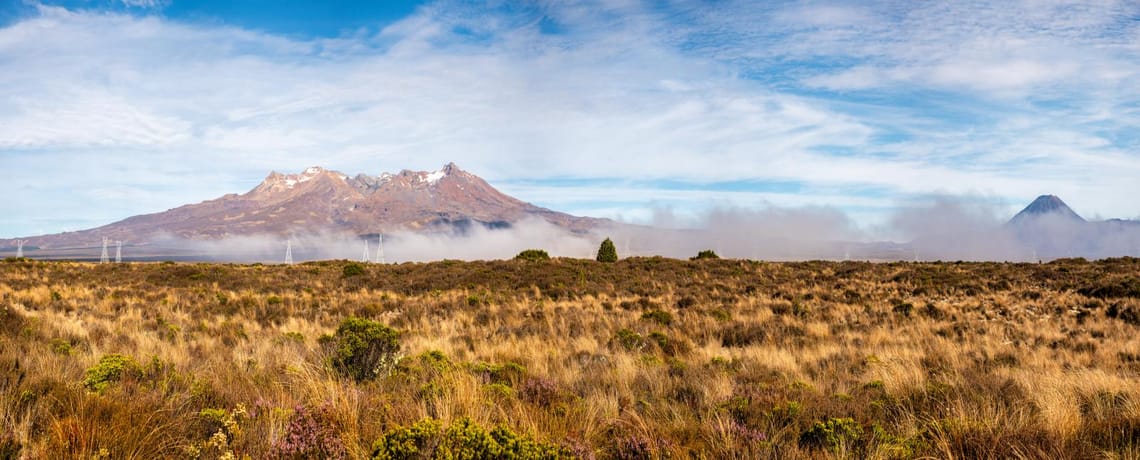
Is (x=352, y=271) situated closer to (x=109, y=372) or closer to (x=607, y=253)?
(x=607, y=253)

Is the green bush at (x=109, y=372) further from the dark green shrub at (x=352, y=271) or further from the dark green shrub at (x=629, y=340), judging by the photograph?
the dark green shrub at (x=352, y=271)

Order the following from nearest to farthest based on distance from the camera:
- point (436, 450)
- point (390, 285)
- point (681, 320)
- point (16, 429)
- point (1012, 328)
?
1. point (436, 450)
2. point (16, 429)
3. point (1012, 328)
4. point (681, 320)
5. point (390, 285)

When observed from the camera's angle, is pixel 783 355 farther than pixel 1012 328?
No

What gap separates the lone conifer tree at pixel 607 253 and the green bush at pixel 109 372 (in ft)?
112

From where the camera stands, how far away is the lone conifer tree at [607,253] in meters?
39.8

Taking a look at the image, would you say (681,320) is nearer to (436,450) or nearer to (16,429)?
(436,450)

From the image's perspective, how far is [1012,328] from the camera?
14227 mm

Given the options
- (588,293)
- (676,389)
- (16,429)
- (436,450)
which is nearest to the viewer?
(436,450)

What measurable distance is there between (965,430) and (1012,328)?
13123 millimetres

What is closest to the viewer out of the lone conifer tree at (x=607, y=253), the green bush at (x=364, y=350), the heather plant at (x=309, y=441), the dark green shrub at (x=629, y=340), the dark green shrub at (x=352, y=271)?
the heather plant at (x=309, y=441)

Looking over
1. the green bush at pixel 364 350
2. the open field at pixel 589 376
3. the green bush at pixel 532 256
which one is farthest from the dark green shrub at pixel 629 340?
the green bush at pixel 532 256

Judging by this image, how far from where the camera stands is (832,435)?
4.39 m

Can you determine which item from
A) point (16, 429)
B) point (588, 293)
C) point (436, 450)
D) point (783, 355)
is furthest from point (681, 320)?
point (16, 429)

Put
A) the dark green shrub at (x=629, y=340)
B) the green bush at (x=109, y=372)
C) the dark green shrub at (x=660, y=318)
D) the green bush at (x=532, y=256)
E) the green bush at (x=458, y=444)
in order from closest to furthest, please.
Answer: the green bush at (x=458, y=444), the green bush at (x=109, y=372), the dark green shrub at (x=629, y=340), the dark green shrub at (x=660, y=318), the green bush at (x=532, y=256)
